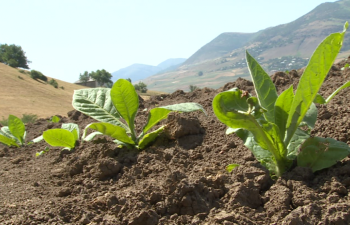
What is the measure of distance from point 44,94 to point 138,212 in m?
29.0

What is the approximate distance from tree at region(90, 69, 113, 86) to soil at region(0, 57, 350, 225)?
147 ft

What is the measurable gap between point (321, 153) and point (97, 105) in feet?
5.61

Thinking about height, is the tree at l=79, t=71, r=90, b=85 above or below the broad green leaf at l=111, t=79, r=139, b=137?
above

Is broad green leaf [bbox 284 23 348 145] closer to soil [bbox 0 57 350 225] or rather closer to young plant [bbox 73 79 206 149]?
soil [bbox 0 57 350 225]

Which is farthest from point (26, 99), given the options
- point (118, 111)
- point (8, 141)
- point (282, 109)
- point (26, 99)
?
point (282, 109)

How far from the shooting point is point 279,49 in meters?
164

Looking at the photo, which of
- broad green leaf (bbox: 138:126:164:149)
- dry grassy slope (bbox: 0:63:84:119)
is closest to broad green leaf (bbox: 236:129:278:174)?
broad green leaf (bbox: 138:126:164:149)

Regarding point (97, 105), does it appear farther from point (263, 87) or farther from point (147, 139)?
→ point (263, 87)

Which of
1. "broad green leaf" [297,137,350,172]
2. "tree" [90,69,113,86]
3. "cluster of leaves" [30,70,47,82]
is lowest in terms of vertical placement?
"broad green leaf" [297,137,350,172]

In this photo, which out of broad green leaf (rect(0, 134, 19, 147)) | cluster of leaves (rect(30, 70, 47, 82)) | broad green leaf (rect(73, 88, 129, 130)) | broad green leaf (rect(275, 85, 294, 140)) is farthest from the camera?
cluster of leaves (rect(30, 70, 47, 82))

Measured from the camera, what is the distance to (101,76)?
153ft

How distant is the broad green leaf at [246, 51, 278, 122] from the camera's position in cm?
162

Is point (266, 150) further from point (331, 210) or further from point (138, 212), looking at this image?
point (138, 212)

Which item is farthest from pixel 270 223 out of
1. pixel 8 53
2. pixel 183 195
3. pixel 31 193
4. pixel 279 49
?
pixel 279 49
